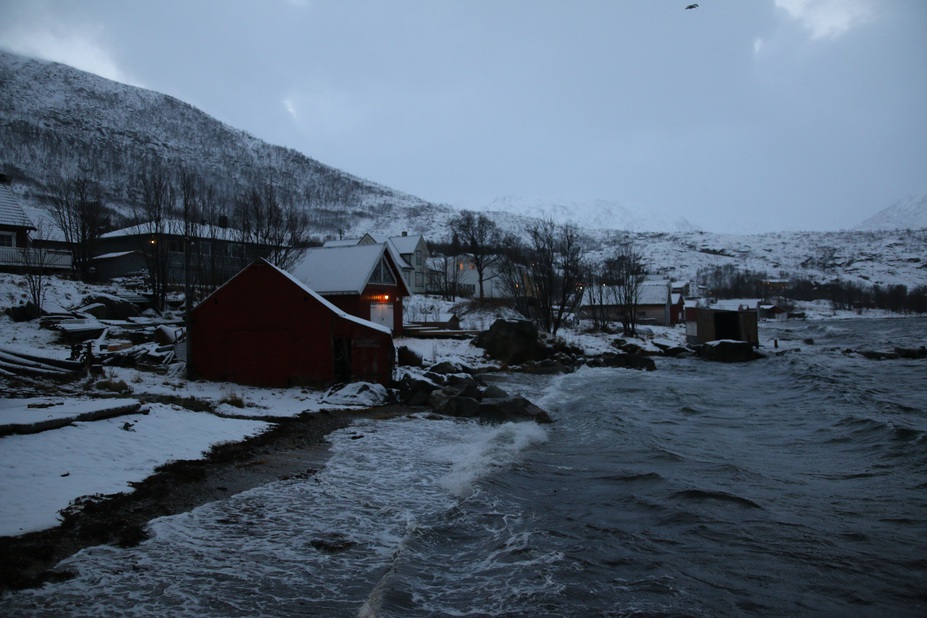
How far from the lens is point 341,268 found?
31953mm

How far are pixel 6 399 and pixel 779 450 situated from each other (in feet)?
54.1

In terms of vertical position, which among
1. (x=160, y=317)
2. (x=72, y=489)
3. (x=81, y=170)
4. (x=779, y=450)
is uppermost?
(x=81, y=170)

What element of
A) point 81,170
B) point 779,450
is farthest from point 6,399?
point 81,170

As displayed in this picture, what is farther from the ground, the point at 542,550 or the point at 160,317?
the point at 160,317

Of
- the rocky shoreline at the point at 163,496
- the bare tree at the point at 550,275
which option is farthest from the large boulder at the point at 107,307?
the bare tree at the point at 550,275

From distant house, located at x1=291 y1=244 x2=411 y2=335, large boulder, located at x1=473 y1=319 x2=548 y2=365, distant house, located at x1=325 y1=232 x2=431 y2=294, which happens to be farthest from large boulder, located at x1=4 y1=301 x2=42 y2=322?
distant house, located at x1=325 y1=232 x2=431 y2=294

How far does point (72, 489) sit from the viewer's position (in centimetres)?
750

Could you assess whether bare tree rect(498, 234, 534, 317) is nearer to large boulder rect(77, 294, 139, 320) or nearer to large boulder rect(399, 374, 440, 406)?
large boulder rect(77, 294, 139, 320)

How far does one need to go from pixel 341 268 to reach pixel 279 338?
13.1 meters

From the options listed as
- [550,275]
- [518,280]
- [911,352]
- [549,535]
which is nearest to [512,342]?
[550,275]

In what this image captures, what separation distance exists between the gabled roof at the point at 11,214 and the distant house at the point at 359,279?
2176cm

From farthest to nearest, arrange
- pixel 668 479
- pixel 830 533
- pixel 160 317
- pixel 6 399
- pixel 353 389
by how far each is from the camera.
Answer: pixel 160 317 → pixel 353 389 → pixel 6 399 → pixel 668 479 → pixel 830 533

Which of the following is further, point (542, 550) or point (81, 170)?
point (81, 170)

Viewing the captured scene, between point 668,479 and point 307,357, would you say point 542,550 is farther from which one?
point 307,357
